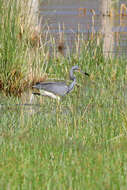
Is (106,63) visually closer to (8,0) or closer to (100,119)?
(8,0)

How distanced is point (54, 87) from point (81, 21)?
8.97 metres

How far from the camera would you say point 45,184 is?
3703 mm

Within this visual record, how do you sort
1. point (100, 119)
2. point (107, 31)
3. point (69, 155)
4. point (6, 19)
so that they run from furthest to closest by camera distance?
point (107, 31), point (6, 19), point (100, 119), point (69, 155)

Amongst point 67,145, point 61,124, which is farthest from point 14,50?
point 67,145

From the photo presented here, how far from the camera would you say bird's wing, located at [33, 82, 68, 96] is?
7.44 m

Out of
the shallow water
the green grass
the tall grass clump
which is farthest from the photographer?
the shallow water

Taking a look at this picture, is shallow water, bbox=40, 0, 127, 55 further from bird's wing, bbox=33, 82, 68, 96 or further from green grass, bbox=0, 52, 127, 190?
green grass, bbox=0, 52, 127, 190

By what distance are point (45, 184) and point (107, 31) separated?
11.0m

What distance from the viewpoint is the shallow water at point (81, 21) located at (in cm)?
1328

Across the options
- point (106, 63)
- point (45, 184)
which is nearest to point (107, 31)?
point (106, 63)

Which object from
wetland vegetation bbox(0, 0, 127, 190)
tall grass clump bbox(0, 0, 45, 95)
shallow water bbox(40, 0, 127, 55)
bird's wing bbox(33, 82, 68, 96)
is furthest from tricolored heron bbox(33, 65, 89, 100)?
shallow water bbox(40, 0, 127, 55)

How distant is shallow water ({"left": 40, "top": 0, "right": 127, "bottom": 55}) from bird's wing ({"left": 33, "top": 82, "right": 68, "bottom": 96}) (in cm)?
355

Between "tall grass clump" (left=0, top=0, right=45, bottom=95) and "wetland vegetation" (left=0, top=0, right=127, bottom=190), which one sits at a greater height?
"tall grass clump" (left=0, top=0, right=45, bottom=95)

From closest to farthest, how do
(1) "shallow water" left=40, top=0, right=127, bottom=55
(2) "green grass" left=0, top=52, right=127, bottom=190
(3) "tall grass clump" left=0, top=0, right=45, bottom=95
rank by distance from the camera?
(2) "green grass" left=0, top=52, right=127, bottom=190 < (3) "tall grass clump" left=0, top=0, right=45, bottom=95 < (1) "shallow water" left=40, top=0, right=127, bottom=55
